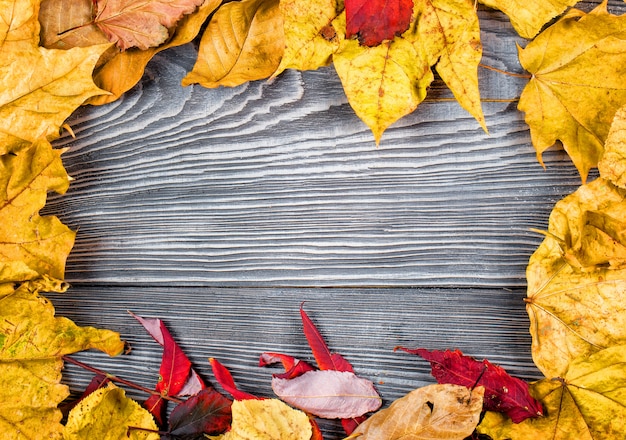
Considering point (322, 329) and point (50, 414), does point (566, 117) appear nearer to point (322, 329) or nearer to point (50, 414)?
point (322, 329)

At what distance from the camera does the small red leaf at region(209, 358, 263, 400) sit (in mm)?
897

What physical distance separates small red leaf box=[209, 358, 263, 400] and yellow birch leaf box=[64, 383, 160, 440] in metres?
0.12

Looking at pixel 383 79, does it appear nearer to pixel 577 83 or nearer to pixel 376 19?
pixel 376 19

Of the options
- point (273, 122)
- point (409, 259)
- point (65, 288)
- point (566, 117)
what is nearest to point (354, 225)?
point (409, 259)

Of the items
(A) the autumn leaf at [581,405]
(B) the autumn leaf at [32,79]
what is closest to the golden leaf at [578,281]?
(A) the autumn leaf at [581,405]

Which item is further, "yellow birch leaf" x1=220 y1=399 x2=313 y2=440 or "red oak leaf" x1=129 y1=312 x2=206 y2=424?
"red oak leaf" x1=129 y1=312 x2=206 y2=424

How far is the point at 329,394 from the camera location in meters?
0.86

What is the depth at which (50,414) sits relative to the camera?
0.89 metres

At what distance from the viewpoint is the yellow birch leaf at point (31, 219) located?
0.87 m

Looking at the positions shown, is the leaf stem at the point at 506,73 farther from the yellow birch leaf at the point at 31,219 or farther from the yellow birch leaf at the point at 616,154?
the yellow birch leaf at the point at 31,219

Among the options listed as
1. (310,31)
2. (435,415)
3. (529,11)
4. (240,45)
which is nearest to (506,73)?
(529,11)

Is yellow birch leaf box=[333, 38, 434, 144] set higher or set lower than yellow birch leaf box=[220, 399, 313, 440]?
higher

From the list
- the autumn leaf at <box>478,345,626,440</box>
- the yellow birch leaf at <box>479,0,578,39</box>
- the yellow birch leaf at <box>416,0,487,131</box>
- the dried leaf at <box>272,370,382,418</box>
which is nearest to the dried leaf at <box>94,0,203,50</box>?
the yellow birch leaf at <box>416,0,487,131</box>

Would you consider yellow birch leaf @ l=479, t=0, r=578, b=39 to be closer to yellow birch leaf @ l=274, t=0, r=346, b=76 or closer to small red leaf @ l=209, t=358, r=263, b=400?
yellow birch leaf @ l=274, t=0, r=346, b=76
